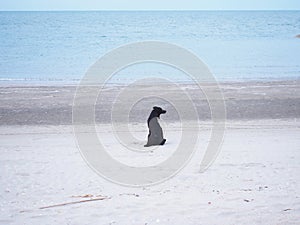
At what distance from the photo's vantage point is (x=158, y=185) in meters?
7.08

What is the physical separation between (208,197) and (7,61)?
29563 mm

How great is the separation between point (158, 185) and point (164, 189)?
0.22 meters

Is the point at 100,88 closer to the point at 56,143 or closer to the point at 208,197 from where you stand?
the point at 56,143

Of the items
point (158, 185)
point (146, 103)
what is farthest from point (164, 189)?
point (146, 103)

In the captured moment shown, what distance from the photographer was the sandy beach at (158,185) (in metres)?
5.80

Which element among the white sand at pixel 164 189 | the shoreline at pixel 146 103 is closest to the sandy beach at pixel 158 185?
the white sand at pixel 164 189

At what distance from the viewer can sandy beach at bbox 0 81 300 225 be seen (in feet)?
19.0

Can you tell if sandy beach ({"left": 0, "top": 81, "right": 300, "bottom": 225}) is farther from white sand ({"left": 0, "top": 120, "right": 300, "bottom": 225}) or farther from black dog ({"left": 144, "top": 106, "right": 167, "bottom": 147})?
black dog ({"left": 144, "top": 106, "right": 167, "bottom": 147})

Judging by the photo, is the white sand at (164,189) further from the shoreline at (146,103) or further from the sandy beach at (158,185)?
the shoreline at (146,103)

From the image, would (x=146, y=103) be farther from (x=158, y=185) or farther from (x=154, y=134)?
(x=158, y=185)

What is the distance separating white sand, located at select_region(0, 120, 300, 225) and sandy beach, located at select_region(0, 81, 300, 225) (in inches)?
0.5

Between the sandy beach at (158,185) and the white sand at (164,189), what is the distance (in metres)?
0.01

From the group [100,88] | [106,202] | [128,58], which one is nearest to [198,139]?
[106,202]

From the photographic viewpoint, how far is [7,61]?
111 ft
